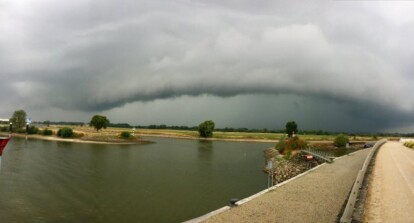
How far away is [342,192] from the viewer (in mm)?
23109

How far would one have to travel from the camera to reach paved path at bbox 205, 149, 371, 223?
16594 mm

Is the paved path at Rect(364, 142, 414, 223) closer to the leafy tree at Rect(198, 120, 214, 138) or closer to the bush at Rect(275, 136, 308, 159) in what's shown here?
the bush at Rect(275, 136, 308, 159)

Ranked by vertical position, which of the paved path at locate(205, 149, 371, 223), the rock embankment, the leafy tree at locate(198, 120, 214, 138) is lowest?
the rock embankment

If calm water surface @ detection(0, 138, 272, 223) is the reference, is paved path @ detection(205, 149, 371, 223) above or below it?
above

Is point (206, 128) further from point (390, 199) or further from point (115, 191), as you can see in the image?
point (390, 199)

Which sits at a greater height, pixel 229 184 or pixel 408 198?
pixel 408 198

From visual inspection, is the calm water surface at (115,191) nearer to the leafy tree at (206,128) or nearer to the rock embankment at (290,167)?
the rock embankment at (290,167)

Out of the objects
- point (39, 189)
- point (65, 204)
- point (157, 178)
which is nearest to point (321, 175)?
point (157, 178)

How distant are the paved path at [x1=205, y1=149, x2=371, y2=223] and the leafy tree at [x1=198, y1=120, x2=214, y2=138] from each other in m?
141

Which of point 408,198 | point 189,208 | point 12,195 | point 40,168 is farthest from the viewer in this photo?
point 40,168

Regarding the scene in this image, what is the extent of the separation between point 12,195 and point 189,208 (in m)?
17.1

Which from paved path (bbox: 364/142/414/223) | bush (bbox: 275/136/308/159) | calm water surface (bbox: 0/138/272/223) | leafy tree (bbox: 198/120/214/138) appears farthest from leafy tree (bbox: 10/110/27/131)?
paved path (bbox: 364/142/414/223)

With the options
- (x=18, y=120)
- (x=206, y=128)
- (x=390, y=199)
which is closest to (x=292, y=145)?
(x=390, y=199)

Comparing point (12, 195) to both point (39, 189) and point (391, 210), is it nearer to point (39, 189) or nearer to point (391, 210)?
point (39, 189)
